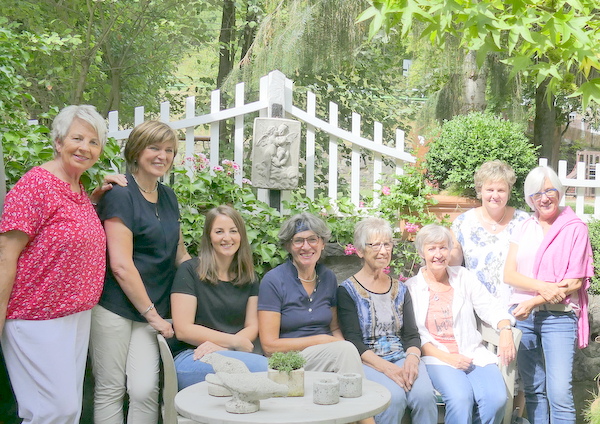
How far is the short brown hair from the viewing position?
125 inches

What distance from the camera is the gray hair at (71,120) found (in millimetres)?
2785

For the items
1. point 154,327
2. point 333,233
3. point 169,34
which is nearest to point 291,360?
point 154,327

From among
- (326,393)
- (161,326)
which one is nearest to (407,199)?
→ (161,326)

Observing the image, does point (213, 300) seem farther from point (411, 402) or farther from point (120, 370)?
point (411, 402)

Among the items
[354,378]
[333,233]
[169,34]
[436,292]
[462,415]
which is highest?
[169,34]

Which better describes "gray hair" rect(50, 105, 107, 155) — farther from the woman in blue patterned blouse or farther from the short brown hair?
the woman in blue patterned blouse

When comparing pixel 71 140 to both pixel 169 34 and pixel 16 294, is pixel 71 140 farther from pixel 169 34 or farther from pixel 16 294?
pixel 169 34

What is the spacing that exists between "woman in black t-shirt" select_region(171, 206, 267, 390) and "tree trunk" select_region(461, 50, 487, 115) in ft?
13.7

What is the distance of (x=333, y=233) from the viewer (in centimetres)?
443

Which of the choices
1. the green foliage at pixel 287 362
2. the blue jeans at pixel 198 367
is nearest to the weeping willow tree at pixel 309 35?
the blue jeans at pixel 198 367

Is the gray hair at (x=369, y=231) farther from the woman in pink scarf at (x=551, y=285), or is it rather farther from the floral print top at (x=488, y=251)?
the woman in pink scarf at (x=551, y=285)

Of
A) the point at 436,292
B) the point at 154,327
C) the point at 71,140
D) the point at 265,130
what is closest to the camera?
the point at 71,140

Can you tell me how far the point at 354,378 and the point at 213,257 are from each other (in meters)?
1.01

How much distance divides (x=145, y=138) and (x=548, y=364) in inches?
91.6
